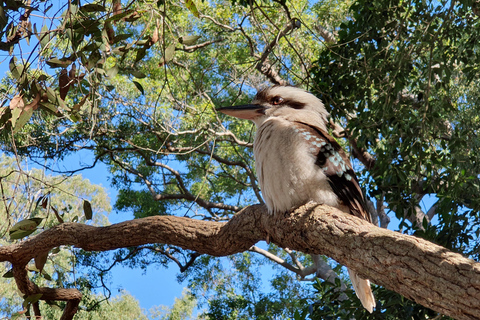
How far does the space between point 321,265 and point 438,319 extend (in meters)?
4.31

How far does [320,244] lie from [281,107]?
0.94 meters

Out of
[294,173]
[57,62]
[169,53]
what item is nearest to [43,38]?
[57,62]

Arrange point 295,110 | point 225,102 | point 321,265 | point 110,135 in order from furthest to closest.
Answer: point 225,102, point 321,265, point 110,135, point 295,110

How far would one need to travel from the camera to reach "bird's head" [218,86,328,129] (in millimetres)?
2496

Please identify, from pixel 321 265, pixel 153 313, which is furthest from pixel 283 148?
pixel 153 313

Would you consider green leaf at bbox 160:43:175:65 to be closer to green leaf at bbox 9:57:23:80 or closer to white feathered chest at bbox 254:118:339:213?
green leaf at bbox 9:57:23:80

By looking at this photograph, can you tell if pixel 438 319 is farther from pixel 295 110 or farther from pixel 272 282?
pixel 272 282

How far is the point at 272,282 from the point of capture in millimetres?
7875

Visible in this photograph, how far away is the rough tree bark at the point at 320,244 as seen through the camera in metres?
1.33

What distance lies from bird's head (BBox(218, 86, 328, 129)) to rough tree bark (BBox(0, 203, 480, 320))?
0.53 metres

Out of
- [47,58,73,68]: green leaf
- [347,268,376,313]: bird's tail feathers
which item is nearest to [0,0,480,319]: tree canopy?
[47,58,73,68]: green leaf

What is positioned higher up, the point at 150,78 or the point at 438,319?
the point at 150,78

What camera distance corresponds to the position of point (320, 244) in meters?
1.79

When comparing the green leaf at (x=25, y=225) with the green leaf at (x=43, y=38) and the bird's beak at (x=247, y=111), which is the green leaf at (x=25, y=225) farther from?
the bird's beak at (x=247, y=111)
